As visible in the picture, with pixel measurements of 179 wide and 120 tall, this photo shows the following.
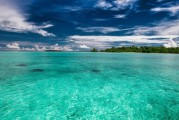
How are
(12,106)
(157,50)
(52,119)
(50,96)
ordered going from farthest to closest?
(157,50)
(50,96)
(12,106)
(52,119)

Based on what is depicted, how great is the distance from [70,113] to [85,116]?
869 mm

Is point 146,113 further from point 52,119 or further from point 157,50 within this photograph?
point 157,50

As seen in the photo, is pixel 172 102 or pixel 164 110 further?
pixel 172 102

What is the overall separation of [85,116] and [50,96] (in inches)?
152

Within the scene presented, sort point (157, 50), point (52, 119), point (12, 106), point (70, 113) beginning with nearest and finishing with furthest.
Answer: point (52, 119) → point (70, 113) → point (12, 106) → point (157, 50)

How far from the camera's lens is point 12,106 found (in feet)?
28.7

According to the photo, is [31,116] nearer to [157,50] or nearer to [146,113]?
[146,113]

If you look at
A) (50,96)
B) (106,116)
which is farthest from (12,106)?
(106,116)

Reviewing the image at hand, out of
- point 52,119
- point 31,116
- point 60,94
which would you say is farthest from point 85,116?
point 60,94

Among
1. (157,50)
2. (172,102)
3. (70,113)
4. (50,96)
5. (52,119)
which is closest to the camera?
(52,119)

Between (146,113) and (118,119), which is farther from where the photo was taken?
(146,113)

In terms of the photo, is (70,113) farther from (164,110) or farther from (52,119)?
(164,110)

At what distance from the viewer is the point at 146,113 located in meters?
8.10

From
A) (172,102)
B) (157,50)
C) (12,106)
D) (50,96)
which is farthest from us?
(157,50)
